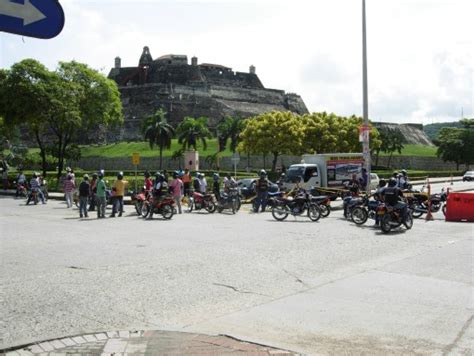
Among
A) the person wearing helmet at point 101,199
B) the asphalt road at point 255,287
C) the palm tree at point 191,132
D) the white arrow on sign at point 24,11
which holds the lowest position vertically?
the asphalt road at point 255,287

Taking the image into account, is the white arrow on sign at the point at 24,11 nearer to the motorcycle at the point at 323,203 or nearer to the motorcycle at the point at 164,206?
the motorcycle at the point at 164,206

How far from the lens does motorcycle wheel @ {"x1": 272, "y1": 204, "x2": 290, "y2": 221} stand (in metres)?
18.1

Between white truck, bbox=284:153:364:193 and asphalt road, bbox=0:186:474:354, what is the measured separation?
13865 mm

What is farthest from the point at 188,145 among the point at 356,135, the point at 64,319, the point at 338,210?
the point at 64,319

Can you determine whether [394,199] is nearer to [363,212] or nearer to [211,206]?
[363,212]

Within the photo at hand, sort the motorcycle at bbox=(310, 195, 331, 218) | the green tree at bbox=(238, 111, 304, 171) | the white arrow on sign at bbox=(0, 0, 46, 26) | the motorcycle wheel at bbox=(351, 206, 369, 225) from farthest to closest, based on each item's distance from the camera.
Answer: the green tree at bbox=(238, 111, 304, 171)
the motorcycle at bbox=(310, 195, 331, 218)
the motorcycle wheel at bbox=(351, 206, 369, 225)
the white arrow on sign at bbox=(0, 0, 46, 26)

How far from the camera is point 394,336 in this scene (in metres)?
5.75

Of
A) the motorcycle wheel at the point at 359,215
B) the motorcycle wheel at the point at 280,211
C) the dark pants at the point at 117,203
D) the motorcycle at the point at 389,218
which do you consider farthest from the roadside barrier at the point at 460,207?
the dark pants at the point at 117,203

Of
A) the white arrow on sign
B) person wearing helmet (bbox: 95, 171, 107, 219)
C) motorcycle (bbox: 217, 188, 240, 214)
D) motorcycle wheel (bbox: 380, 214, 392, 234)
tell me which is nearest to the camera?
the white arrow on sign

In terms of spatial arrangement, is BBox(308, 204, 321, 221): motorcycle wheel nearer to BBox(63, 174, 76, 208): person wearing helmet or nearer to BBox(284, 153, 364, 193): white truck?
BBox(284, 153, 364, 193): white truck

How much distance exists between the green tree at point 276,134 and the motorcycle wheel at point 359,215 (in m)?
32.2

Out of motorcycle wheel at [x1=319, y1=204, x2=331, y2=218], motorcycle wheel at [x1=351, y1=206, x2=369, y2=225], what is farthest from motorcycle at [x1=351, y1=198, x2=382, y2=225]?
motorcycle wheel at [x1=319, y1=204, x2=331, y2=218]

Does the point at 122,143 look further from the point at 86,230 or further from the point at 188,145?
the point at 86,230

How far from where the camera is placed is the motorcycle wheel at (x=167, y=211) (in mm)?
18750
